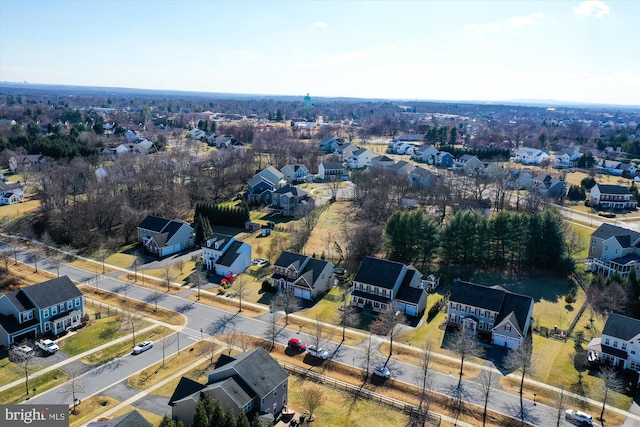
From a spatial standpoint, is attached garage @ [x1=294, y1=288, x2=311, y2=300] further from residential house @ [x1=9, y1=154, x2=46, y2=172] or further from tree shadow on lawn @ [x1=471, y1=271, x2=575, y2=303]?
residential house @ [x1=9, y1=154, x2=46, y2=172]

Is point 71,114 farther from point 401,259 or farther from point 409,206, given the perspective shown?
point 401,259

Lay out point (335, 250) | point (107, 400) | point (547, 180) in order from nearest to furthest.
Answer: point (107, 400)
point (335, 250)
point (547, 180)

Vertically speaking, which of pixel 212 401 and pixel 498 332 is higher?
pixel 212 401

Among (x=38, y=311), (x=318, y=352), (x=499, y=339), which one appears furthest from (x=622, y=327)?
(x=38, y=311)

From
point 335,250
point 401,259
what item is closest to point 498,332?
point 401,259

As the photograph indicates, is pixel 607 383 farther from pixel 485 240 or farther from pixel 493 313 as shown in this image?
pixel 485 240

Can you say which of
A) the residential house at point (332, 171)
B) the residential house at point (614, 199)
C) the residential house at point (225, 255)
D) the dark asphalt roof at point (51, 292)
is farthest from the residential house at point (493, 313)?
the residential house at point (332, 171)

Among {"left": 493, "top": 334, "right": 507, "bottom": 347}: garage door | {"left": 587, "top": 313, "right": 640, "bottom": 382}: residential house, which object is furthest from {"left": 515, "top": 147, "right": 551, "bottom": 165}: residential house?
{"left": 493, "top": 334, "right": 507, "bottom": 347}: garage door
